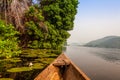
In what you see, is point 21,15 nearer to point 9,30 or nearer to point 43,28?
point 43,28

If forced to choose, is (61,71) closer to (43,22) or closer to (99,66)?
(99,66)

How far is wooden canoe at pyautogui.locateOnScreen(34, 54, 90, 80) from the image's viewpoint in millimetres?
6822

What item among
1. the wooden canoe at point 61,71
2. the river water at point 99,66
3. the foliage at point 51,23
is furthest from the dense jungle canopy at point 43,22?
the wooden canoe at point 61,71

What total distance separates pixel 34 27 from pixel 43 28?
1.38m

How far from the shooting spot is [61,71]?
27.1 feet

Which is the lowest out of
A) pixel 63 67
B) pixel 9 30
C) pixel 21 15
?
pixel 63 67

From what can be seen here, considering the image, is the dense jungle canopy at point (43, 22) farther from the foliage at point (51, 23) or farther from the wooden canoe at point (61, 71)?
the wooden canoe at point (61, 71)

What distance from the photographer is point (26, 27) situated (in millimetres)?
25703

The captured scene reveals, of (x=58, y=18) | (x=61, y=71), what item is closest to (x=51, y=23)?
(x=58, y=18)

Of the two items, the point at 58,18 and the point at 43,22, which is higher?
the point at 58,18

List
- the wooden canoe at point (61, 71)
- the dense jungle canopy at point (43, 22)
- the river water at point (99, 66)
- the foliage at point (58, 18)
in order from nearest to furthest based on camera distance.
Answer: the wooden canoe at point (61, 71) → the river water at point (99, 66) → the dense jungle canopy at point (43, 22) → the foliage at point (58, 18)

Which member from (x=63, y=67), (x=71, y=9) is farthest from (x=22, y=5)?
(x=63, y=67)

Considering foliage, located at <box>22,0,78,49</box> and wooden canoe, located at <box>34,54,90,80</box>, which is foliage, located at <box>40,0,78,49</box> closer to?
foliage, located at <box>22,0,78,49</box>

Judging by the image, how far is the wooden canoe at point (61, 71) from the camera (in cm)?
682
